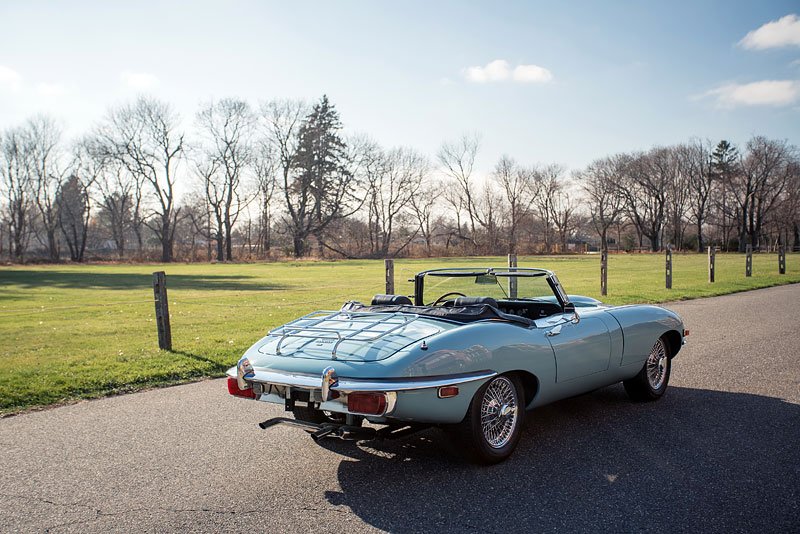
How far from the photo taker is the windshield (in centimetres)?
546

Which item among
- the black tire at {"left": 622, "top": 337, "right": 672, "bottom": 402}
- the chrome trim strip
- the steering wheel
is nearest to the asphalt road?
the black tire at {"left": 622, "top": 337, "right": 672, "bottom": 402}

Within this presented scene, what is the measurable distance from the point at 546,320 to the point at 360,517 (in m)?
2.23

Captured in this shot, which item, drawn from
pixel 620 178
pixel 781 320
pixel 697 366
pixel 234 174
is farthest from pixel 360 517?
pixel 620 178

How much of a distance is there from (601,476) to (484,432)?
76 cm

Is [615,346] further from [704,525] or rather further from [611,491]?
[704,525]

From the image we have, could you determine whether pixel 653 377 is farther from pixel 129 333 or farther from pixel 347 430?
pixel 129 333

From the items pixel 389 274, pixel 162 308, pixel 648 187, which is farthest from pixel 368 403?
pixel 648 187

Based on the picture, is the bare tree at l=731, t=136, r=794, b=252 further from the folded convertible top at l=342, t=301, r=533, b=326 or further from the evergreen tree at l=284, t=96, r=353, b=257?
the folded convertible top at l=342, t=301, r=533, b=326

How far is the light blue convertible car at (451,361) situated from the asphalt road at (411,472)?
35 centimetres

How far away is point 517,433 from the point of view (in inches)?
172

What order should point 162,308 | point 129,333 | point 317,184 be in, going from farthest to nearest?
point 317,184 < point 129,333 < point 162,308

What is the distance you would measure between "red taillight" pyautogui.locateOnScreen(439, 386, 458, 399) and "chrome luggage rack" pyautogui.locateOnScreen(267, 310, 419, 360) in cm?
57

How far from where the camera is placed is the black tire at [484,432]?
4004 millimetres

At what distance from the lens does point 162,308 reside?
358 inches
